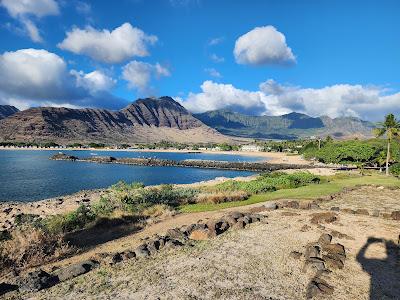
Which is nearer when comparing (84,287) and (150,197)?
(84,287)

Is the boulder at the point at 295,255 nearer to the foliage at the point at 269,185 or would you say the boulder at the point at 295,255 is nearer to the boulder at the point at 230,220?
the boulder at the point at 230,220

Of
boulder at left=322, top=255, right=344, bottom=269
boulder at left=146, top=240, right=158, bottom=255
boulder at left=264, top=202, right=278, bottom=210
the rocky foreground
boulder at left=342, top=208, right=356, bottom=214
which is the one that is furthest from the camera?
boulder at left=264, top=202, right=278, bottom=210

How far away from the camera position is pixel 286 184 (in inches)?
1529

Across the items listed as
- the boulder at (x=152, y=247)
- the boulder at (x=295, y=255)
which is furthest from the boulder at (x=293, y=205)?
the boulder at (x=152, y=247)

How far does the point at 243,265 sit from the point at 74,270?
5.80 m

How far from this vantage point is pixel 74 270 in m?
12.2

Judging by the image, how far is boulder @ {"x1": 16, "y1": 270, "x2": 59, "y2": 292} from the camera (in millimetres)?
10914

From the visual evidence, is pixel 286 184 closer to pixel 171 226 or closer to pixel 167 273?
pixel 171 226

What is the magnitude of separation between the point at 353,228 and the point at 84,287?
13055 mm

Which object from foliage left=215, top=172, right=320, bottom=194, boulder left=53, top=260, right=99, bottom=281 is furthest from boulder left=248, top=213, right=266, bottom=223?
foliage left=215, top=172, right=320, bottom=194

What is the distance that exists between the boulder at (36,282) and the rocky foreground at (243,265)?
0.09 feet

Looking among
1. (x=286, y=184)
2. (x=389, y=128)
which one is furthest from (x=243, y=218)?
(x=389, y=128)

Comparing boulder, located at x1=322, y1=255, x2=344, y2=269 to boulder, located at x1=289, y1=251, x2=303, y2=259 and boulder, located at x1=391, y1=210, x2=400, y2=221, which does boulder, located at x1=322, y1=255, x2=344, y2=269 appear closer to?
boulder, located at x1=289, y1=251, x2=303, y2=259

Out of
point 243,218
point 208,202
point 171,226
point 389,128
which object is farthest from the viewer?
point 389,128
